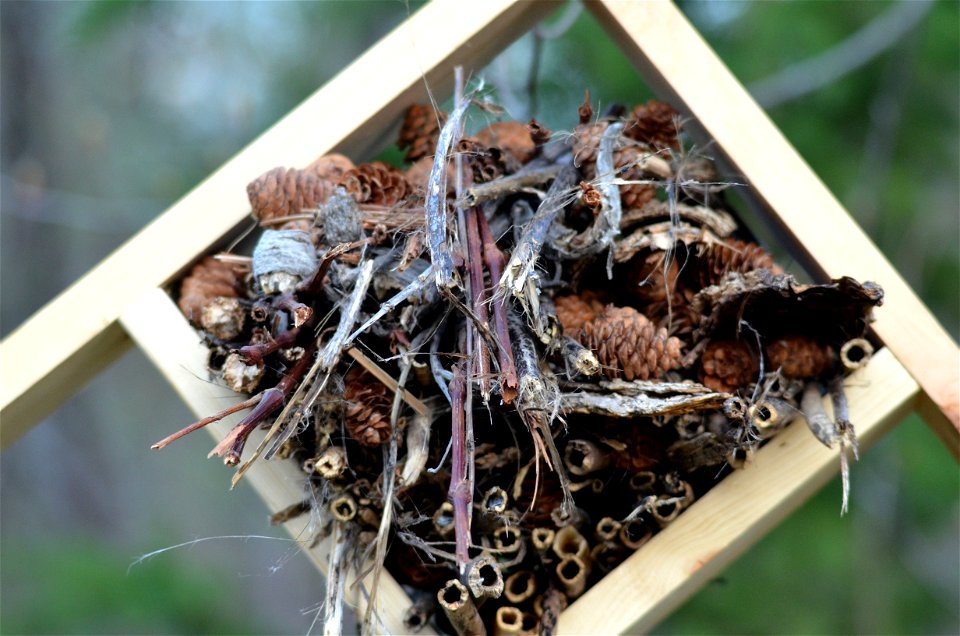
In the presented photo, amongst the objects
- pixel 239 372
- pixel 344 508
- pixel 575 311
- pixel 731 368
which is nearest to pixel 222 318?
pixel 239 372

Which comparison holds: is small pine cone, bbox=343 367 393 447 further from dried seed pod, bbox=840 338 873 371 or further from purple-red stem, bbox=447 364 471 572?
dried seed pod, bbox=840 338 873 371

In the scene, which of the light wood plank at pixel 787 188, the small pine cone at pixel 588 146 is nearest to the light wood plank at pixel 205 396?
the small pine cone at pixel 588 146

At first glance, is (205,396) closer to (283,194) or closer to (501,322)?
(283,194)

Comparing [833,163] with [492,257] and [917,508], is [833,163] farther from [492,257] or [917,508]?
[492,257]

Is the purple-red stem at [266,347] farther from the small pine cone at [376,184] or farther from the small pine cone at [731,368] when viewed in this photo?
the small pine cone at [731,368]

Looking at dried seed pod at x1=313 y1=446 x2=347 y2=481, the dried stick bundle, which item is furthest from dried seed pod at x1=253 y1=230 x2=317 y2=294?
dried seed pod at x1=313 y1=446 x2=347 y2=481

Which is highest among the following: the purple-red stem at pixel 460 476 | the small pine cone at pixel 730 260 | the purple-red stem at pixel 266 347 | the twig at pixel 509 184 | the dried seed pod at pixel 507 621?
the purple-red stem at pixel 266 347

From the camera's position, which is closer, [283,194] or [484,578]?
[484,578]
